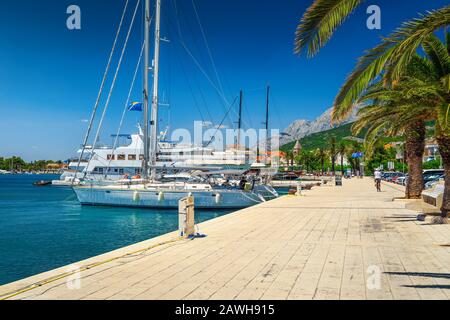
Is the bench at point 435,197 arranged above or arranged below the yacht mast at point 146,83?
below

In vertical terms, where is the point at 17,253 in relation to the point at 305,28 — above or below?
below

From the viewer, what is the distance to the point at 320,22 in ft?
24.1

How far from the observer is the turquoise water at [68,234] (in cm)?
1380

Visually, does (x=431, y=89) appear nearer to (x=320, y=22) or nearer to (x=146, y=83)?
(x=320, y=22)

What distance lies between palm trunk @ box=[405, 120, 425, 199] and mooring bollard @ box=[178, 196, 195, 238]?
13269mm

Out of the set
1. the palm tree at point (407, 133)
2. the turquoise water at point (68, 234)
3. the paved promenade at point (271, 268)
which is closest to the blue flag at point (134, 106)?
the turquoise water at point (68, 234)

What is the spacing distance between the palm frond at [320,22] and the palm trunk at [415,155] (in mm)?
13392

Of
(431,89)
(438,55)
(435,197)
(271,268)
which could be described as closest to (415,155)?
(435,197)

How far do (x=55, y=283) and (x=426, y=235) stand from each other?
8513 mm

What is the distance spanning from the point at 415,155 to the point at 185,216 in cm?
1452

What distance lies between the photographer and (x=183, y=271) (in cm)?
657

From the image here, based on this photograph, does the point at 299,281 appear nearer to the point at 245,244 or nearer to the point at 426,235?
the point at 245,244

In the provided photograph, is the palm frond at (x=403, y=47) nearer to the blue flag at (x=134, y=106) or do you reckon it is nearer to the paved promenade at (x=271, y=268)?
the paved promenade at (x=271, y=268)
